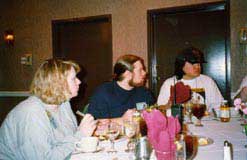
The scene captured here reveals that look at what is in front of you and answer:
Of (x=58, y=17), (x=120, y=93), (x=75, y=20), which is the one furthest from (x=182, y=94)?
(x=58, y=17)

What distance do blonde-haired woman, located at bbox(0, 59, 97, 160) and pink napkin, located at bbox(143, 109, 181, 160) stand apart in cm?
52

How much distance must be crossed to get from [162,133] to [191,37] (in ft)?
10.5

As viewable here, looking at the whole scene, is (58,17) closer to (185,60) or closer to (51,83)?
(185,60)

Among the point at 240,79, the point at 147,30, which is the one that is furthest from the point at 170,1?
the point at 240,79

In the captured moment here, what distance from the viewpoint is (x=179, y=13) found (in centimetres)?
427

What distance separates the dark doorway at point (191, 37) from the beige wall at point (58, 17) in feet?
0.33

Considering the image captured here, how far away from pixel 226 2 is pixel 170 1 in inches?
31.1

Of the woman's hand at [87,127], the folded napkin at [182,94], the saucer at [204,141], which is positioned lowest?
the saucer at [204,141]

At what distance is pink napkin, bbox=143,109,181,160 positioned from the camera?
48.4 inches

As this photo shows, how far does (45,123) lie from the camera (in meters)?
1.67

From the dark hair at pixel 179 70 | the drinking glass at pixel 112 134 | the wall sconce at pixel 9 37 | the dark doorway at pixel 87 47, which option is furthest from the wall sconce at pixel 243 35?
the wall sconce at pixel 9 37

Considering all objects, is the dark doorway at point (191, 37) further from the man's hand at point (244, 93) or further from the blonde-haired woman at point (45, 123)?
the blonde-haired woman at point (45, 123)

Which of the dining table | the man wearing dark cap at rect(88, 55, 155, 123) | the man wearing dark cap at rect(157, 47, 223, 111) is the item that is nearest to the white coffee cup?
the dining table

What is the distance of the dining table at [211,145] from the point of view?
1478mm
